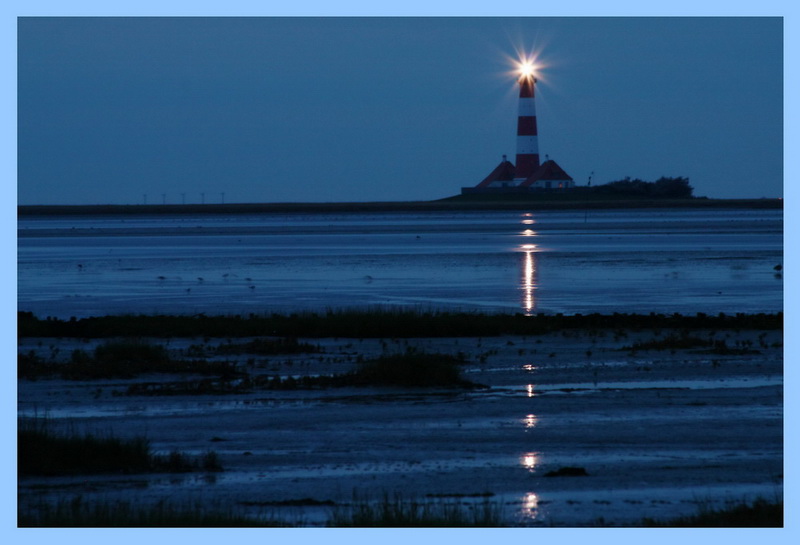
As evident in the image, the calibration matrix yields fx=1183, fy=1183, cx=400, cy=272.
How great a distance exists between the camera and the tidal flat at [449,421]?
9.54 meters

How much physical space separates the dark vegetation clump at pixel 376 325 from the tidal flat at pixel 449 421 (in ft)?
0.52

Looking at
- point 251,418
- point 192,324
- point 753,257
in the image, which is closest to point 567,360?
point 251,418

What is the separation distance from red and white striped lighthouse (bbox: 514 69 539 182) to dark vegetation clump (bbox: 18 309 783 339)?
329ft

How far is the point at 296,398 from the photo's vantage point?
14391 millimetres

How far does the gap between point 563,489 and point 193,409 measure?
18.2ft

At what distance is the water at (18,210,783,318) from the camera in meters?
27.3

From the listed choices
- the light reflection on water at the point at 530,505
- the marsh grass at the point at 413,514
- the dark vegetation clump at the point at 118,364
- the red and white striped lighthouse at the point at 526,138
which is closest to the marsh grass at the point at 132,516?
the marsh grass at the point at 413,514

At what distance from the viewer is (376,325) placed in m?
20.8

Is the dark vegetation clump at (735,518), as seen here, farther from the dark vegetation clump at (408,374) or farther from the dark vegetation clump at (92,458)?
the dark vegetation clump at (408,374)

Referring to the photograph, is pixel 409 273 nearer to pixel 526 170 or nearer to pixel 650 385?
pixel 650 385

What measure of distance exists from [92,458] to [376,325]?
34.3ft

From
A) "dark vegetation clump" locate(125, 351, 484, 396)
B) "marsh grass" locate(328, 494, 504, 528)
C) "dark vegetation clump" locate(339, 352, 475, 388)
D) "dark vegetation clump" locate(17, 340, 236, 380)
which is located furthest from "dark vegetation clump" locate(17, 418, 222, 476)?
"dark vegetation clump" locate(17, 340, 236, 380)

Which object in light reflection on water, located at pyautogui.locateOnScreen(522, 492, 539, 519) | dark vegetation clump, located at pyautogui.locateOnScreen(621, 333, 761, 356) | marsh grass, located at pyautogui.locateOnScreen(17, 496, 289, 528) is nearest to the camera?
marsh grass, located at pyautogui.locateOnScreen(17, 496, 289, 528)

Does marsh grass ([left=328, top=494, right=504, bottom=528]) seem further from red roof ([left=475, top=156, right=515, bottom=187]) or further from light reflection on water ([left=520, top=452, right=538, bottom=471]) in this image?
red roof ([left=475, top=156, right=515, bottom=187])
